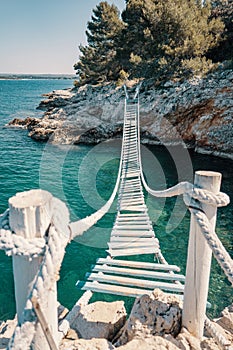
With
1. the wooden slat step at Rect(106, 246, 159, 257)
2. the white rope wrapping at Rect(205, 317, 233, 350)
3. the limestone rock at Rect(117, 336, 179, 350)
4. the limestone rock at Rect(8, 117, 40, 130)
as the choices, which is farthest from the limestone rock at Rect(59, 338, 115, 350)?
the limestone rock at Rect(8, 117, 40, 130)

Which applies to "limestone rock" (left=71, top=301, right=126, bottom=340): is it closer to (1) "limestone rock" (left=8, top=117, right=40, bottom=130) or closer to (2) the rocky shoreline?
(2) the rocky shoreline

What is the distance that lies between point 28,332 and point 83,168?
10.6 metres

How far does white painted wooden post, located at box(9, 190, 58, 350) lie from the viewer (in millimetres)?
1061

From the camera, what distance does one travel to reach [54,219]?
113 cm

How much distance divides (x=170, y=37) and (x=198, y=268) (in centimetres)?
1625

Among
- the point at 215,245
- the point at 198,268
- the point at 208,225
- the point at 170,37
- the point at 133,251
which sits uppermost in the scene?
the point at 170,37

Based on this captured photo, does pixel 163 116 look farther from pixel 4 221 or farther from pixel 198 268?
pixel 4 221

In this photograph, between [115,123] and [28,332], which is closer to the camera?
[28,332]

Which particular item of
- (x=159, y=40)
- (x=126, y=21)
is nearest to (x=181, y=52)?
(x=159, y=40)

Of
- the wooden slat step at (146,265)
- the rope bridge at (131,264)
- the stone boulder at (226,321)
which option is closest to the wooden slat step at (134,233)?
the rope bridge at (131,264)

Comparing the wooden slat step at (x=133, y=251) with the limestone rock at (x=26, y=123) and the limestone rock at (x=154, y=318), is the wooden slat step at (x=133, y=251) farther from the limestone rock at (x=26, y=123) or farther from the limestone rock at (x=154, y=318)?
the limestone rock at (x=26, y=123)

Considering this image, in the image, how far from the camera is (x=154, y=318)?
222 centimetres

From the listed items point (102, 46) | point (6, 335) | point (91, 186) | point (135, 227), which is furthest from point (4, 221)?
point (102, 46)

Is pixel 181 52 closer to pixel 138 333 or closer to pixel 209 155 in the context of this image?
pixel 209 155
